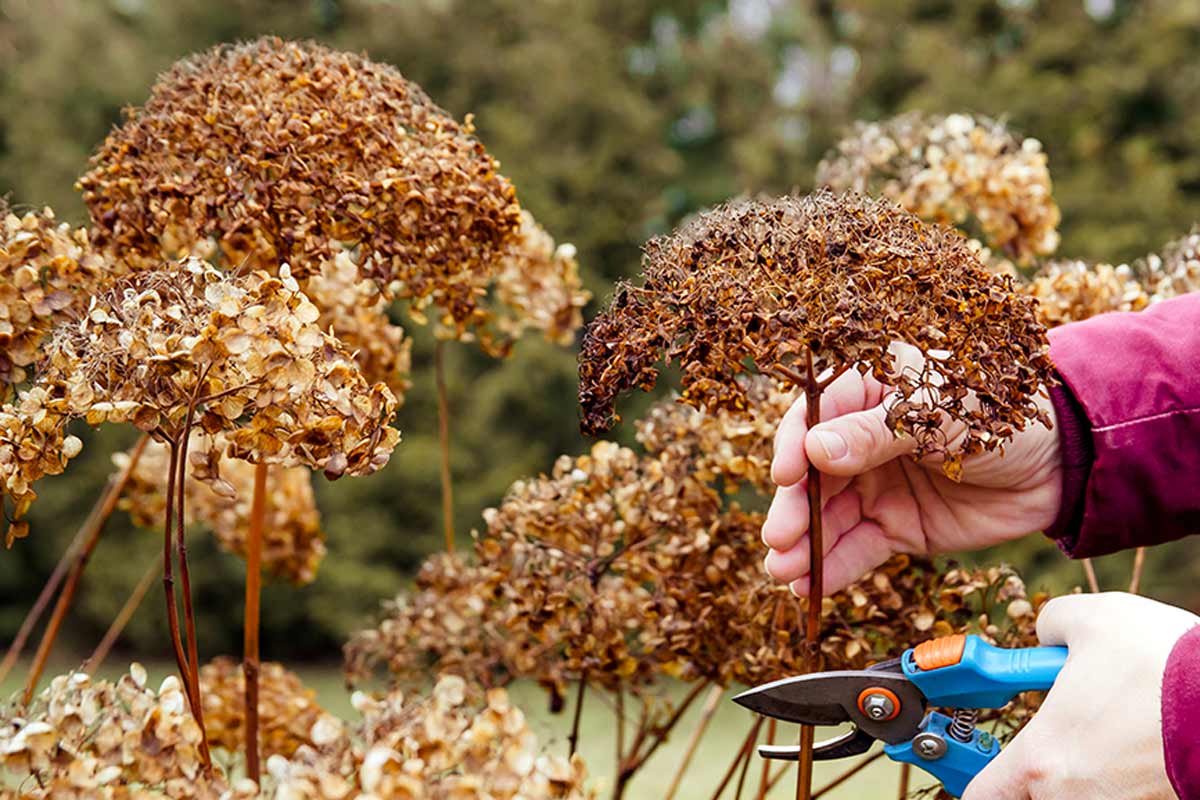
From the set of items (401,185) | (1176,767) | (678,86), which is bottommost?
(1176,767)

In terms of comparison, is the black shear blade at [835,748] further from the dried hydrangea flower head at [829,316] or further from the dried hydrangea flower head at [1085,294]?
the dried hydrangea flower head at [1085,294]

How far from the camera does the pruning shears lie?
949mm

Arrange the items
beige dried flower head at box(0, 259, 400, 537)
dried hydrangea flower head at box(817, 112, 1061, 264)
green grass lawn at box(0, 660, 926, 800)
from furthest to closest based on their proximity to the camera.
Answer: green grass lawn at box(0, 660, 926, 800) < dried hydrangea flower head at box(817, 112, 1061, 264) < beige dried flower head at box(0, 259, 400, 537)

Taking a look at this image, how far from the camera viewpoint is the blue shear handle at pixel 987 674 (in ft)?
3.10

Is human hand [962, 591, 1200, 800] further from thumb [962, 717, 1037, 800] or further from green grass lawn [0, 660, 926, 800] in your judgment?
green grass lawn [0, 660, 926, 800]

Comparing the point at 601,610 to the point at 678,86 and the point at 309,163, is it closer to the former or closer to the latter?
the point at 309,163

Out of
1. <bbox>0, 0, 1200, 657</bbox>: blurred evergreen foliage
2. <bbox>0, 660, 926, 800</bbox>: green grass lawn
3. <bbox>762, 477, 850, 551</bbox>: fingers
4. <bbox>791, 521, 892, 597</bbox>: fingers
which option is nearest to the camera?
<bbox>762, 477, 850, 551</bbox>: fingers

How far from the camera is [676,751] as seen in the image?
562cm

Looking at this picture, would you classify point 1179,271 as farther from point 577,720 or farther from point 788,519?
point 577,720

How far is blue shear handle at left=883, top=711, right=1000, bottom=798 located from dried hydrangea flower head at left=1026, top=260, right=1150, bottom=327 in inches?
23.3

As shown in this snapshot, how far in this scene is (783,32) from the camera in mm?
7309

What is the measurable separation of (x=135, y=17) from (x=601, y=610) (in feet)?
23.3

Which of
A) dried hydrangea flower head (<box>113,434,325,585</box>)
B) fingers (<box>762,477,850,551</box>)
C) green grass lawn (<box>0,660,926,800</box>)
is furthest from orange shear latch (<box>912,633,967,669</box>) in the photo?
green grass lawn (<box>0,660,926,800</box>)

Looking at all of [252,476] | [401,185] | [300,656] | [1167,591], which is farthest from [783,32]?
[401,185]
